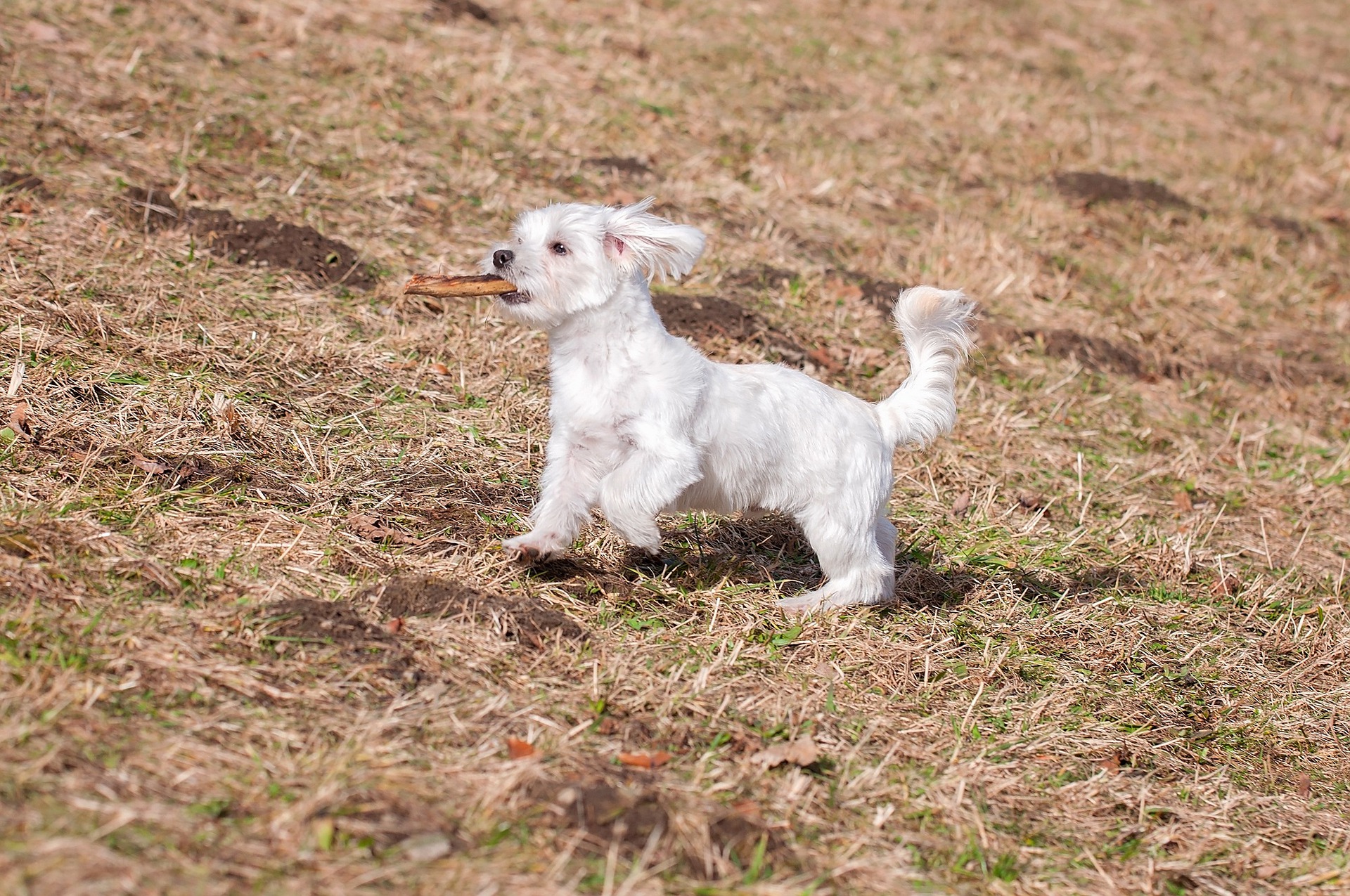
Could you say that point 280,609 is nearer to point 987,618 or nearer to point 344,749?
point 344,749

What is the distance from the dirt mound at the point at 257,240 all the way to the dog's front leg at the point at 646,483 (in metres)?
2.89

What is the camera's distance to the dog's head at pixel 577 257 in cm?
451

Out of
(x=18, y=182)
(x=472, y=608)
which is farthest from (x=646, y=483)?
(x=18, y=182)

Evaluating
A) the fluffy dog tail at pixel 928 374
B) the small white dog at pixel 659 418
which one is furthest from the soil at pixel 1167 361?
the small white dog at pixel 659 418

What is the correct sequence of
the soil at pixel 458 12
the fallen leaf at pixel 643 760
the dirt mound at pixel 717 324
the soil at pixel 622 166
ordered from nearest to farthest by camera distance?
the fallen leaf at pixel 643 760, the dirt mound at pixel 717 324, the soil at pixel 622 166, the soil at pixel 458 12

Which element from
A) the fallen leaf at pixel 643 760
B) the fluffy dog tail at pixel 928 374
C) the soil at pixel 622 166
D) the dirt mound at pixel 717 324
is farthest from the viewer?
the soil at pixel 622 166

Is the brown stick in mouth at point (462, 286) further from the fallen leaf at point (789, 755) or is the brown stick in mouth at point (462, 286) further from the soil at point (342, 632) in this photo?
the fallen leaf at point (789, 755)

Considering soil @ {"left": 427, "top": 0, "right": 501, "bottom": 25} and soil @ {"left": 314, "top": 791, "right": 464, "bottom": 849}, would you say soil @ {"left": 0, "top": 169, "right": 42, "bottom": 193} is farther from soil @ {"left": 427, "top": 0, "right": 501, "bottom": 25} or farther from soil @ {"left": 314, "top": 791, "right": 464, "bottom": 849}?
soil @ {"left": 314, "top": 791, "right": 464, "bottom": 849}

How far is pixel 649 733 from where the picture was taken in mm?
3895

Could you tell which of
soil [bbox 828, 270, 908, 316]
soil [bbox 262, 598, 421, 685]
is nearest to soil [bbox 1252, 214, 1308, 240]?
soil [bbox 828, 270, 908, 316]

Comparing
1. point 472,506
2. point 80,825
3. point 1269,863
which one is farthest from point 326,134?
point 1269,863

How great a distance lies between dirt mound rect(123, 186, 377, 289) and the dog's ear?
8.63 feet

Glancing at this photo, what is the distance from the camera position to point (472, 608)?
13.9 feet

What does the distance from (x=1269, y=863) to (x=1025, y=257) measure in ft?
18.4
